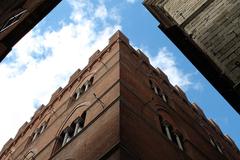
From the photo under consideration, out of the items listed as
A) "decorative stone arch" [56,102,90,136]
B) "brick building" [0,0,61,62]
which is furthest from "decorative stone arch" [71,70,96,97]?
"brick building" [0,0,61,62]

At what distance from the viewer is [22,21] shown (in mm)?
7738

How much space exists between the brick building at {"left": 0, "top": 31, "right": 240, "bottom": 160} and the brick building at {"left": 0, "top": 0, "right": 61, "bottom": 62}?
306 centimetres

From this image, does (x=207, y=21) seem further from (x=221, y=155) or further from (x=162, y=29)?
(x=221, y=155)

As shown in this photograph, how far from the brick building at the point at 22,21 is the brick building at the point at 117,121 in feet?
10.0

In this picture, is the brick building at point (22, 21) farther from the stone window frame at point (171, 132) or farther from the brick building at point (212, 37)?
the stone window frame at point (171, 132)

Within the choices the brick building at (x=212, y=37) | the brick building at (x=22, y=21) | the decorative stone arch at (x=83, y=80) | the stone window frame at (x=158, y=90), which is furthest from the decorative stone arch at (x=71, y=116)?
the brick building at (x=212, y=37)

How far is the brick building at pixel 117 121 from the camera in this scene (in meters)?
8.66

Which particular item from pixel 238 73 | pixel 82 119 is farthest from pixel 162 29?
pixel 82 119

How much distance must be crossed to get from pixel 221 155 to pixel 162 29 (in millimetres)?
8913

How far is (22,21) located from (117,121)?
3.27 m

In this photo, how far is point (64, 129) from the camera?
12789 mm

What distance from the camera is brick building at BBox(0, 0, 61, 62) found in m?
7.30

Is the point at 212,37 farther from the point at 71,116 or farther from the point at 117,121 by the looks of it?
the point at 71,116

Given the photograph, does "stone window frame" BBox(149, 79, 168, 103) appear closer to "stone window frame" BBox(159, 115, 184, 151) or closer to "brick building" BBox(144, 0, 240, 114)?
"stone window frame" BBox(159, 115, 184, 151)
